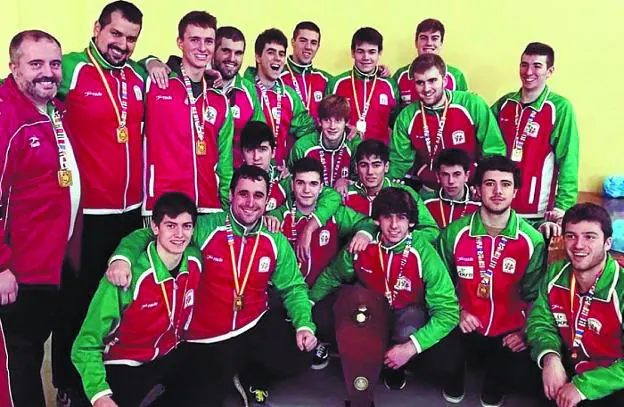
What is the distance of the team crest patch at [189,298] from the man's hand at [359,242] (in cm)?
81

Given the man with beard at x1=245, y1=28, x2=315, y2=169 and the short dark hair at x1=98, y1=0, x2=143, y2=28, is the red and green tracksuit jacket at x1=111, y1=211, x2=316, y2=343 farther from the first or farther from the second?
the man with beard at x1=245, y1=28, x2=315, y2=169

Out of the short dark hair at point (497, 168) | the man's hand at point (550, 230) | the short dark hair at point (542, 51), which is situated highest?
the short dark hair at point (542, 51)

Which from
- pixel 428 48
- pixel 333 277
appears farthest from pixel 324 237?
pixel 428 48

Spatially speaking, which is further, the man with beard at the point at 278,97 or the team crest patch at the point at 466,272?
the man with beard at the point at 278,97

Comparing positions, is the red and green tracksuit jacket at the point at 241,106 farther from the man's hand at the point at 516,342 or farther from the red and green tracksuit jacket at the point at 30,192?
the man's hand at the point at 516,342

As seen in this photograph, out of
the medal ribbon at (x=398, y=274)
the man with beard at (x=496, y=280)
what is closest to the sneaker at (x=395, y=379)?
the man with beard at (x=496, y=280)

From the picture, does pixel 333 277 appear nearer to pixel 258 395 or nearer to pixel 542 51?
pixel 258 395

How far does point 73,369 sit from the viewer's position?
2869 millimetres

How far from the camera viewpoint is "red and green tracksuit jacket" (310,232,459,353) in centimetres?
293

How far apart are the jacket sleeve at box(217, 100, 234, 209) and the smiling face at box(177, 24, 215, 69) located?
282mm

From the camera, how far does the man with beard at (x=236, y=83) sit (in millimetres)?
3572

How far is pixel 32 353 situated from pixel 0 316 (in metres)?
0.19

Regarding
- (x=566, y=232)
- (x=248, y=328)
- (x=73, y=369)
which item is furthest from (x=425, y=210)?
(x=73, y=369)

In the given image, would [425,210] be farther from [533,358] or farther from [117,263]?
[117,263]
